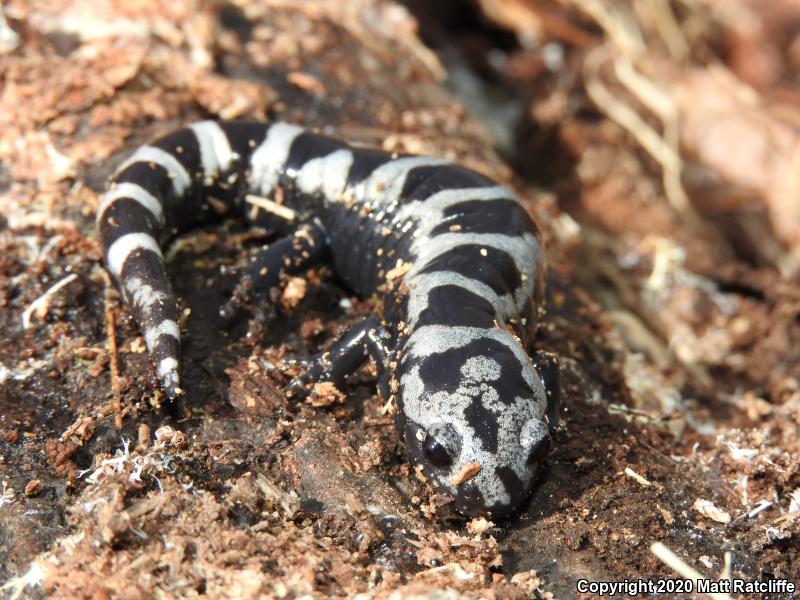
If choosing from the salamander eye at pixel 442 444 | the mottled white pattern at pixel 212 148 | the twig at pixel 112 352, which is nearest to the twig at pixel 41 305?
the twig at pixel 112 352

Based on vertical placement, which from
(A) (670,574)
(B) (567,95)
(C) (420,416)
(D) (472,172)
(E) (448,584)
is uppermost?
(B) (567,95)

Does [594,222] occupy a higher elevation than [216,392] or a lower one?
higher

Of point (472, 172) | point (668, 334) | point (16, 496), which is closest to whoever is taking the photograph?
point (16, 496)

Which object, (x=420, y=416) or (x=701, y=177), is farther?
(x=701, y=177)

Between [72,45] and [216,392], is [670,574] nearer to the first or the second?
[216,392]

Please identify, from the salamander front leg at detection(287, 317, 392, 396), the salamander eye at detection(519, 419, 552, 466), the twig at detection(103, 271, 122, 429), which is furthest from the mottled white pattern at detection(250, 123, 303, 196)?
the salamander eye at detection(519, 419, 552, 466)

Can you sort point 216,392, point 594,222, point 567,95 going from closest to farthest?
point 216,392 → point 594,222 → point 567,95

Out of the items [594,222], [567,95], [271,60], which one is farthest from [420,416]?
[567,95]
